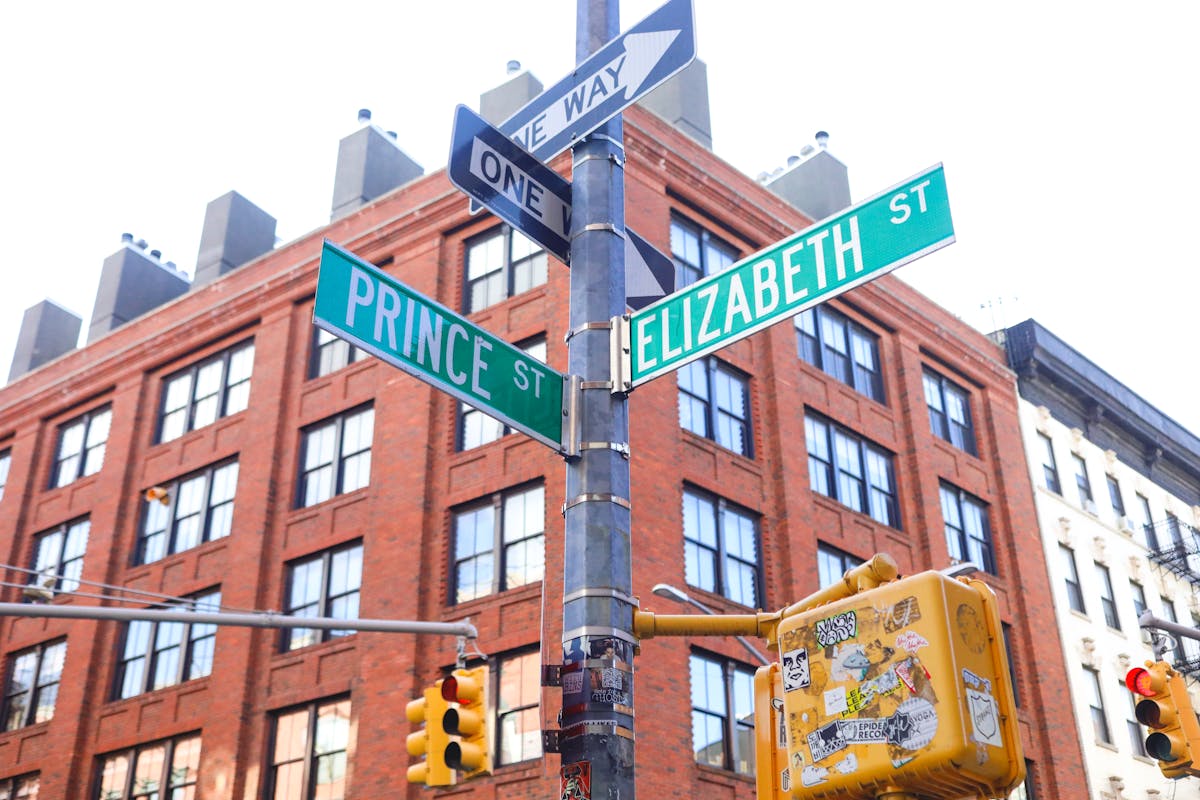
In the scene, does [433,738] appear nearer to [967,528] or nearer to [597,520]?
[597,520]

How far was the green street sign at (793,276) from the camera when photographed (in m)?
5.61

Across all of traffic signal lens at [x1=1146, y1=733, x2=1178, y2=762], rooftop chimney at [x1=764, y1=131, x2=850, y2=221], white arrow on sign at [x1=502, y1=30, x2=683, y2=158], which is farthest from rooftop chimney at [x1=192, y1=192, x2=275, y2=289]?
white arrow on sign at [x1=502, y1=30, x2=683, y2=158]

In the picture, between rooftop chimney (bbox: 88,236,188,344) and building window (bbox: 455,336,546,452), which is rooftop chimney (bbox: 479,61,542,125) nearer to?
building window (bbox: 455,336,546,452)

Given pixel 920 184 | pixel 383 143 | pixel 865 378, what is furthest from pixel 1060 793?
pixel 920 184

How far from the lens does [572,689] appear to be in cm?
546

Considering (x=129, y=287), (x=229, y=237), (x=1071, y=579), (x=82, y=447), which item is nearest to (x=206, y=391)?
(x=82, y=447)

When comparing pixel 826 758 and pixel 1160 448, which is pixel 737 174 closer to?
pixel 1160 448


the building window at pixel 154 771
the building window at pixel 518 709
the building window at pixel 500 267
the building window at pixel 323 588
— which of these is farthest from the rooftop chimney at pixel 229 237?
the building window at pixel 518 709

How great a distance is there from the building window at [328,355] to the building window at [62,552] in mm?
8263

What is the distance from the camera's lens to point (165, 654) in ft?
98.7

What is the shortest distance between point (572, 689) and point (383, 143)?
31.4 meters

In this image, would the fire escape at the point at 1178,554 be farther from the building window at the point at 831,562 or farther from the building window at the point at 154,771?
the building window at the point at 154,771

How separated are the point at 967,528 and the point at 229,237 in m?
22.5

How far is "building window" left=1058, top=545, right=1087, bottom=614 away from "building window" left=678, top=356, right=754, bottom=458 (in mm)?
12758
